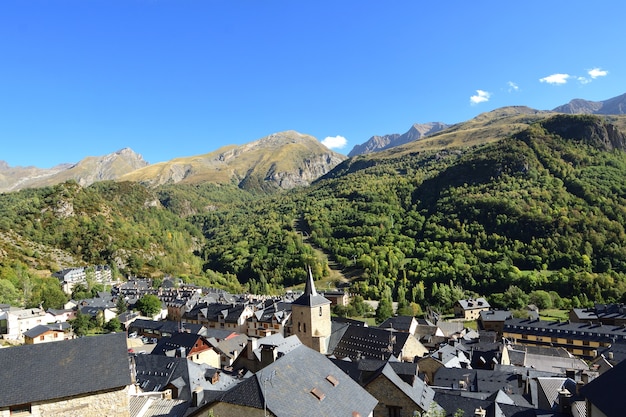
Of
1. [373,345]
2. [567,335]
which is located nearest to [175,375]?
[373,345]

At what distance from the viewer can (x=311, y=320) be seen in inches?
1718

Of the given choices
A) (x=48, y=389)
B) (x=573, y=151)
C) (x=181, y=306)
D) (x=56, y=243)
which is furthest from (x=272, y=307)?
(x=573, y=151)

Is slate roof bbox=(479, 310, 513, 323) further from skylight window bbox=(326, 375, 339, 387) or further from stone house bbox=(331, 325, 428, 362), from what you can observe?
skylight window bbox=(326, 375, 339, 387)

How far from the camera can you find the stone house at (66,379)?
15547 millimetres

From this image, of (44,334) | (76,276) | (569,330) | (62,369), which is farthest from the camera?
(76,276)

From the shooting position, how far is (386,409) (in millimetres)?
21734

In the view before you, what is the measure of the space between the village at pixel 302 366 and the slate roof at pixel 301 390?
0.18 ft

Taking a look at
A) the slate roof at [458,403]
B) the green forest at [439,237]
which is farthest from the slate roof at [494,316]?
the slate roof at [458,403]

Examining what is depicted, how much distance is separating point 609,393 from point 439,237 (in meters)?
132

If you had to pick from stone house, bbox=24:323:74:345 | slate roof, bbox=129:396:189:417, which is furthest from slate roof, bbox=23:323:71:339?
slate roof, bbox=129:396:189:417

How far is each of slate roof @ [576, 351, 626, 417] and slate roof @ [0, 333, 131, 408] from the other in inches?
666

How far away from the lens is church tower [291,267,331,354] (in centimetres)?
4375

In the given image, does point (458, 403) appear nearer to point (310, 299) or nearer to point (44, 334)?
point (310, 299)

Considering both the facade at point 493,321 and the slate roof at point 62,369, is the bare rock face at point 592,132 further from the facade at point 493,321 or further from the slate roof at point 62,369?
the slate roof at point 62,369
